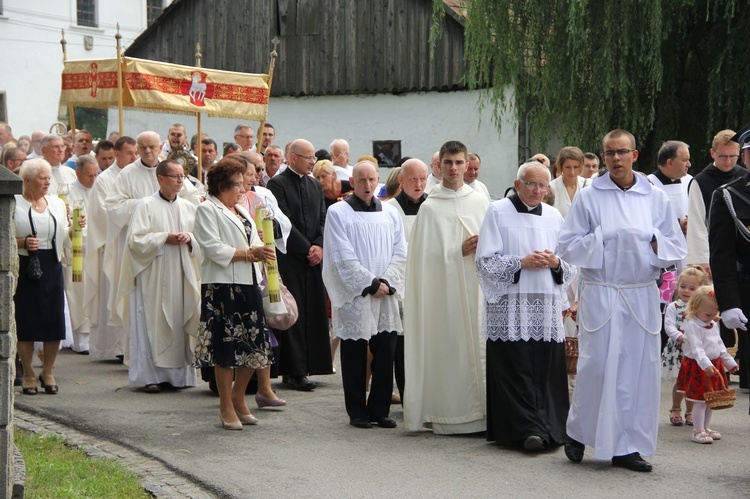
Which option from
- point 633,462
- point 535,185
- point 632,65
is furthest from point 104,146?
point 632,65

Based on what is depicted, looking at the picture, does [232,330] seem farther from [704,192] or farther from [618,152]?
[704,192]

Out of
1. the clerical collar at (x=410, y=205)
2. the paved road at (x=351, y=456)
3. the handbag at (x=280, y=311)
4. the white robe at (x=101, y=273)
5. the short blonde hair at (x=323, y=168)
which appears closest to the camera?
the paved road at (x=351, y=456)

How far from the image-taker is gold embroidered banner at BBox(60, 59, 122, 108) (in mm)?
14820

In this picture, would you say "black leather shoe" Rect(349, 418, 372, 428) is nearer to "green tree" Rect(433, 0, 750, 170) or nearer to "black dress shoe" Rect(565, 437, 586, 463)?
"black dress shoe" Rect(565, 437, 586, 463)

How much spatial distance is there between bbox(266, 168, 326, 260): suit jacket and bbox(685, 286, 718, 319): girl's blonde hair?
3.74 m

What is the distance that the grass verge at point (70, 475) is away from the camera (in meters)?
6.83

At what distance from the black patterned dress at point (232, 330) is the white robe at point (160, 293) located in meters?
1.93

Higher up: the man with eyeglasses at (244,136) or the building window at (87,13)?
the building window at (87,13)

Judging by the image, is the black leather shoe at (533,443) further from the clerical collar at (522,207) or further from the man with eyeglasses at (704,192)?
the man with eyeglasses at (704,192)

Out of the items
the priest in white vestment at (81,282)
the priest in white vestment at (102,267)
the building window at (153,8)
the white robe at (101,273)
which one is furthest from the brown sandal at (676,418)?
the building window at (153,8)

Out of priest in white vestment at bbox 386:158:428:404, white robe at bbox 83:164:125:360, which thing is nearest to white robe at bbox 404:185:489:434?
priest in white vestment at bbox 386:158:428:404

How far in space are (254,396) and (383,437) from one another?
82.4 inches

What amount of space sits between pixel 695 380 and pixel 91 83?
915 cm

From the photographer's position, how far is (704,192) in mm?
11367
